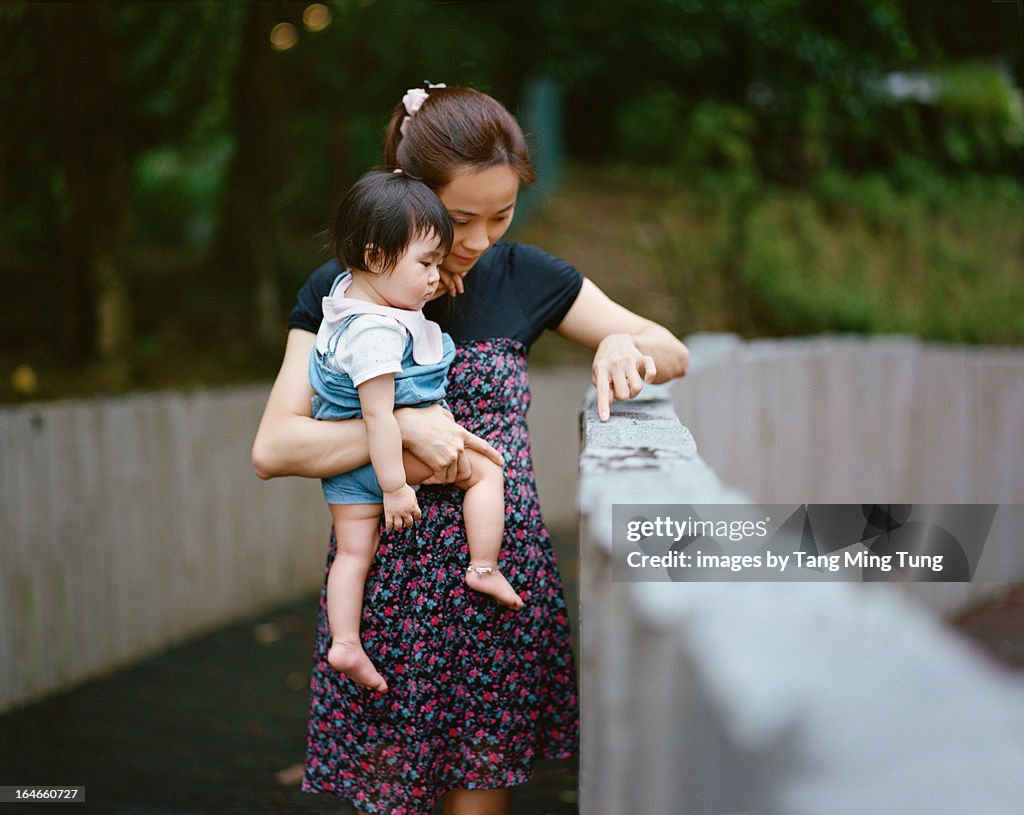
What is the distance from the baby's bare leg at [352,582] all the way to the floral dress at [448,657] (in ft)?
0.13

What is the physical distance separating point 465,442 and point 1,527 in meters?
2.88

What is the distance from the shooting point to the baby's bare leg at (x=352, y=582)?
235 centimetres

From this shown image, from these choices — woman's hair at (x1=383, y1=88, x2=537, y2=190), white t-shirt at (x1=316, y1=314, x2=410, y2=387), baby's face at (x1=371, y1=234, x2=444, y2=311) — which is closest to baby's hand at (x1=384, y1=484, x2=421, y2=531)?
white t-shirt at (x1=316, y1=314, x2=410, y2=387)

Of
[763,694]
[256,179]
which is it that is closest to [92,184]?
[256,179]

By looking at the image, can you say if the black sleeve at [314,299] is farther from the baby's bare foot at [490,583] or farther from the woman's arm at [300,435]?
the baby's bare foot at [490,583]

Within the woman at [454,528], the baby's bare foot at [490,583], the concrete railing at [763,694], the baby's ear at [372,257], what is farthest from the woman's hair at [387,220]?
the baby's bare foot at [490,583]

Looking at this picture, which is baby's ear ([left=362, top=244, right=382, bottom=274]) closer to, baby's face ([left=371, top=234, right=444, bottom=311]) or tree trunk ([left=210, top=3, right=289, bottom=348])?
baby's face ([left=371, top=234, right=444, bottom=311])

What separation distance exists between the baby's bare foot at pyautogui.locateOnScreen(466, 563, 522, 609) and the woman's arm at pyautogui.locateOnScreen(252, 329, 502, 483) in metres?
0.20

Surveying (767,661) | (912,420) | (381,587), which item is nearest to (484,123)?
(381,587)

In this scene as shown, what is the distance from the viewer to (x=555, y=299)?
103 inches

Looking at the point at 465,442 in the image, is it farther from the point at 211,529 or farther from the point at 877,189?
the point at 877,189

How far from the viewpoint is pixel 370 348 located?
218 cm

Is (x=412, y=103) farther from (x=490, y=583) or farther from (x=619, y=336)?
(x=490, y=583)

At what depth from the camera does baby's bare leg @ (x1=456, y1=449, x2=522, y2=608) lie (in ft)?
7.73
